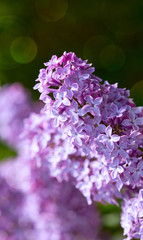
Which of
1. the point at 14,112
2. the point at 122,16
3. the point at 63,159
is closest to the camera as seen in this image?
the point at 63,159

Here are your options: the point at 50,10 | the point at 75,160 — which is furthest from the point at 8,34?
the point at 75,160

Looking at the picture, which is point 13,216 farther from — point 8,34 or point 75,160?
point 8,34

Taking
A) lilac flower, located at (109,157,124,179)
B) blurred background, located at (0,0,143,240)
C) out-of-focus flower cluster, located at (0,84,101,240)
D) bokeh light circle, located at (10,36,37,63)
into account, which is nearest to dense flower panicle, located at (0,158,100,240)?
out-of-focus flower cluster, located at (0,84,101,240)

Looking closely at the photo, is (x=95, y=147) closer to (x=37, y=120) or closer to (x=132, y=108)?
(x=132, y=108)

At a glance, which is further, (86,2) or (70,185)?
(86,2)

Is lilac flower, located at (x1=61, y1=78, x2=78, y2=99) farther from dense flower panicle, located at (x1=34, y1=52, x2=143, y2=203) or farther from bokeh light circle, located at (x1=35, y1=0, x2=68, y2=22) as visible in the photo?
bokeh light circle, located at (x1=35, y1=0, x2=68, y2=22)

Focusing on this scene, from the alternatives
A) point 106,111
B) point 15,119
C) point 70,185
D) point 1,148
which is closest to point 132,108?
point 106,111
